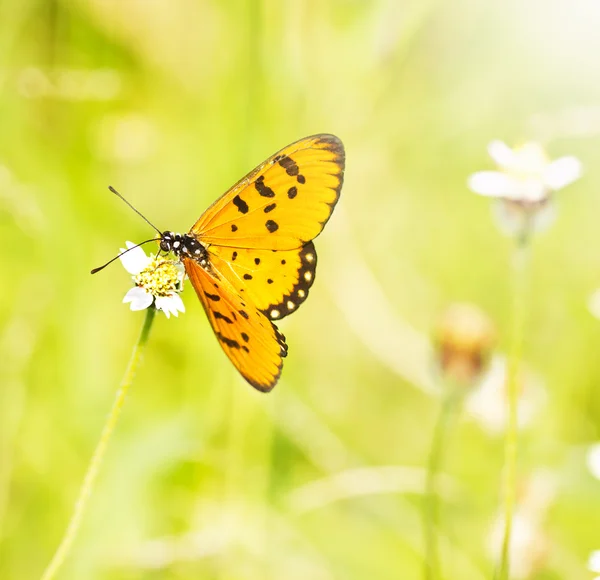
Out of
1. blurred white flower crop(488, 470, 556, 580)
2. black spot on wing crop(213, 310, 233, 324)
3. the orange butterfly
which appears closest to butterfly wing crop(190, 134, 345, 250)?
the orange butterfly

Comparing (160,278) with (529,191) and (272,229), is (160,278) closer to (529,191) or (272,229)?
(272,229)

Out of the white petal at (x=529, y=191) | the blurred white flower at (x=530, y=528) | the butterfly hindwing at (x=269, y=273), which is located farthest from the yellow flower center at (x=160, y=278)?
the blurred white flower at (x=530, y=528)

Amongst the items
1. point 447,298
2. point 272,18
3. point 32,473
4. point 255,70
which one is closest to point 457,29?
point 447,298

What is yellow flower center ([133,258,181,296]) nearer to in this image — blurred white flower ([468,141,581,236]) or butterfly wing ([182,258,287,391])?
butterfly wing ([182,258,287,391])

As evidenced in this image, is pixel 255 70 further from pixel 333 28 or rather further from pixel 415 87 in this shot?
pixel 415 87

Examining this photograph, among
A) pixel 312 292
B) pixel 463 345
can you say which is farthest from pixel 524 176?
pixel 312 292

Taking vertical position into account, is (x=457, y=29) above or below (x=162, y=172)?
above
